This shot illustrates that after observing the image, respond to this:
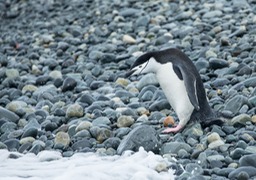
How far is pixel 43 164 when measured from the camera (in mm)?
3916

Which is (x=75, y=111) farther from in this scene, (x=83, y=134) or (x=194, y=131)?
(x=194, y=131)

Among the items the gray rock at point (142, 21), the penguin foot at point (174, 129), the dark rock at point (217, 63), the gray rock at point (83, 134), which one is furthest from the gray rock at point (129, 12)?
the penguin foot at point (174, 129)

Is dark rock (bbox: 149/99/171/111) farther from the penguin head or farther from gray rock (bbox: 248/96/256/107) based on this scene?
gray rock (bbox: 248/96/256/107)

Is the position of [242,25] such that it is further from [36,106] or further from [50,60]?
[36,106]

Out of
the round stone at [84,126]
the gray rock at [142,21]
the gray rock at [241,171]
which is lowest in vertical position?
the gray rock at [142,21]

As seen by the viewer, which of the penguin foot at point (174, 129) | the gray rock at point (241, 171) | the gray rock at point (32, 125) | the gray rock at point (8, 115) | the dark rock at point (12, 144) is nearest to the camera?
the gray rock at point (241, 171)

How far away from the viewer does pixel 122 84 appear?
5680mm

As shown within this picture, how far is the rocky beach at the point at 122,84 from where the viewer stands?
3.90m

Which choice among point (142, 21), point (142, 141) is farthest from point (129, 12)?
point (142, 141)

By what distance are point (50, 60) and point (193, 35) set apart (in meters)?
1.60

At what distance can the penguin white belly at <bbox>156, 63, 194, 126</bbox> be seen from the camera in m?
4.21

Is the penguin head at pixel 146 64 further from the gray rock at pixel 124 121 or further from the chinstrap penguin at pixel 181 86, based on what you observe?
the gray rock at pixel 124 121

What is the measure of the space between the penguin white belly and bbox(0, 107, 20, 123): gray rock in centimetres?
138

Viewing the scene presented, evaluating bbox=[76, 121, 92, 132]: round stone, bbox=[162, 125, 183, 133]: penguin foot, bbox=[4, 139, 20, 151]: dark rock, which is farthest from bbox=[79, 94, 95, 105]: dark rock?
bbox=[162, 125, 183, 133]: penguin foot
